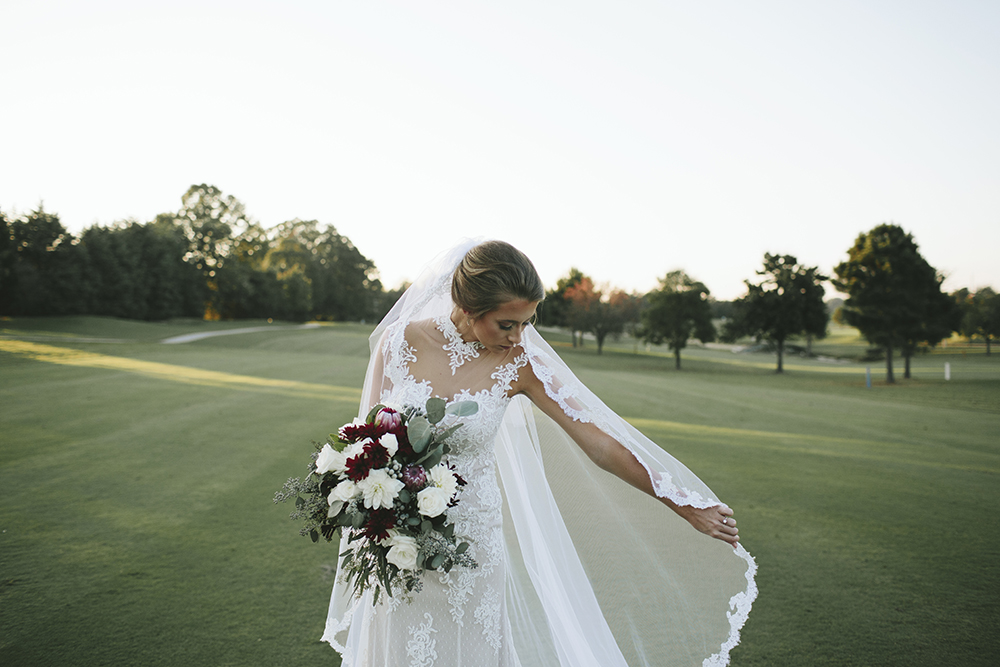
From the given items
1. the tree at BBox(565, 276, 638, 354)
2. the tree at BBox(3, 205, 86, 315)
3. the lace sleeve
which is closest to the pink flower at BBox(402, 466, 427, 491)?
the lace sleeve

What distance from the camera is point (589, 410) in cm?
287

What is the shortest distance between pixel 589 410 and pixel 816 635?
2.55 m

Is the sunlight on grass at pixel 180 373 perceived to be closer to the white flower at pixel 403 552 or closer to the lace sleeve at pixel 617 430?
the lace sleeve at pixel 617 430

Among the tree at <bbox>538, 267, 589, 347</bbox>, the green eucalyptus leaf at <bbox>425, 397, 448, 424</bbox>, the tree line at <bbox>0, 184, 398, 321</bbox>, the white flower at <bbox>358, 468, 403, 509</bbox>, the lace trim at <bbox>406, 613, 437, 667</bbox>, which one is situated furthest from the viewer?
the tree at <bbox>538, 267, 589, 347</bbox>

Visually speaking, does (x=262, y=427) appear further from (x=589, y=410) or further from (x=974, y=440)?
(x=974, y=440)

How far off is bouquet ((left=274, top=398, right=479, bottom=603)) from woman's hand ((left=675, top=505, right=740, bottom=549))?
44.9 inches

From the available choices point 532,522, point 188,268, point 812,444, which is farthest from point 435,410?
point 188,268

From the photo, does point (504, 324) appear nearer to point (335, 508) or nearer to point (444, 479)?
point (444, 479)

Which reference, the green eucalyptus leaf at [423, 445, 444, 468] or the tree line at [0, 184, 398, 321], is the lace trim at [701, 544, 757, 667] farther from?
the tree line at [0, 184, 398, 321]

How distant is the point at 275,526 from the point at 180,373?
12.6 metres

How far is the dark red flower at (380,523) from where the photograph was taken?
193 centimetres

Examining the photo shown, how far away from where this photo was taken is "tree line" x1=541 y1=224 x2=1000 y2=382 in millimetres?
26516

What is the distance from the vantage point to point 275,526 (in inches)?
213

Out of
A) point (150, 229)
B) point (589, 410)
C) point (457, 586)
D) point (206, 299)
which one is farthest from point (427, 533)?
point (206, 299)
